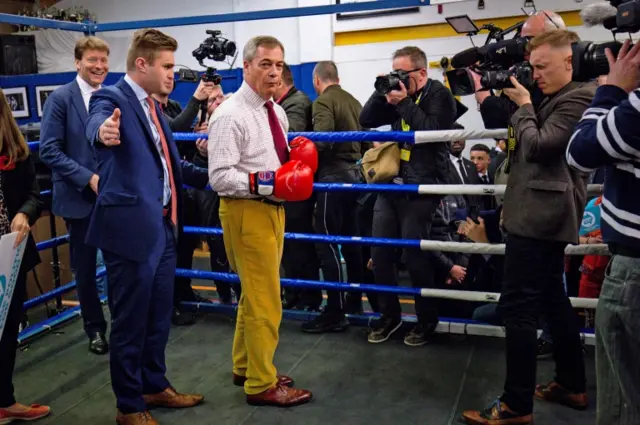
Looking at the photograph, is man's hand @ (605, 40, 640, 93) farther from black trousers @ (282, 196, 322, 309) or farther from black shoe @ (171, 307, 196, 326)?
black shoe @ (171, 307, 196, 326)

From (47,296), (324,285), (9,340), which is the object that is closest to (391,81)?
(324,285)

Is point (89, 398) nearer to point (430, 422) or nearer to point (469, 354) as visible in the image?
point (430, 422)

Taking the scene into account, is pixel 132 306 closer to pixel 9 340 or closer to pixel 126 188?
pixel 126 188

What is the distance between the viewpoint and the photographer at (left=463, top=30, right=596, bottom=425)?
2334 millimetres

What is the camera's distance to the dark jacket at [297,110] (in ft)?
13.2

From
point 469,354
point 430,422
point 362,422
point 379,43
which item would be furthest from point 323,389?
point 379,43

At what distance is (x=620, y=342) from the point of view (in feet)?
5.74

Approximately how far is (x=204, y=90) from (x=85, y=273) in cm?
128

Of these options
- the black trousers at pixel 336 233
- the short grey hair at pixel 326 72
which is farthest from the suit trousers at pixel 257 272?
the short grey hair at pixel 326 72

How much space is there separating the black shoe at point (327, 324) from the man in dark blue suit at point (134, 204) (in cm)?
126

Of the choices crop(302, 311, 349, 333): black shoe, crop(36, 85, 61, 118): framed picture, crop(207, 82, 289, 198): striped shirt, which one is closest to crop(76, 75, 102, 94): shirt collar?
crop(207, 82, 289, 198): striped shirt

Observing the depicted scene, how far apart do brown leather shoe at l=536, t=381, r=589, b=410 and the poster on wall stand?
2.39 meters

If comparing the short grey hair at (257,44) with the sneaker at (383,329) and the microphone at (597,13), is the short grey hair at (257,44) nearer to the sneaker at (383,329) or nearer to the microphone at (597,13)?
the microphone at (597,13)

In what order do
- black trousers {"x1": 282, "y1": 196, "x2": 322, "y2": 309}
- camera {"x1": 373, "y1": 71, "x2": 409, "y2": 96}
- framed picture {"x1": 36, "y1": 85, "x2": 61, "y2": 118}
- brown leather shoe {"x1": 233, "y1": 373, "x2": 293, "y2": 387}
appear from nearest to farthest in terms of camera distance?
brown leather shoe {"x1": 233, "y1": 373, "x2": 293, "y2": 387} → camera {"x1": 373, "y1": 71, "x2": 409, "y2": 96} → black trousers {"x1": 282, "y1": 196, "x2": 322, "y2": 309} → framed picture {"x1": 36, "y1": 85, "x2": 61, "y2": 118}
